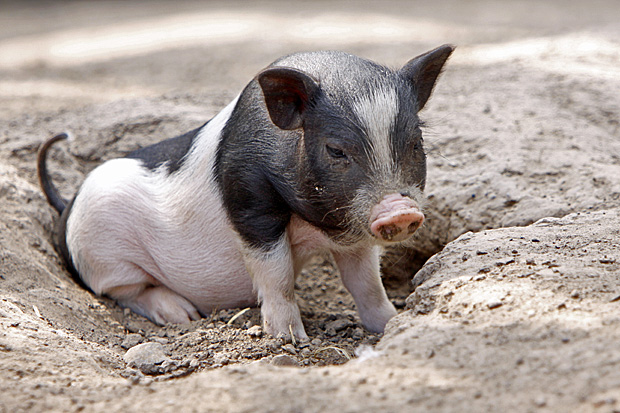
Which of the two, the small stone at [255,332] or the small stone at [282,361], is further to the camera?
the small stone at [255,332]

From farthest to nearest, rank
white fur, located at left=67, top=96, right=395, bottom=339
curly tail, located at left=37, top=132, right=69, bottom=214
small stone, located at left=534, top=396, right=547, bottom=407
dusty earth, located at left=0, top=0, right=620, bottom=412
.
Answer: curly tail, located at left=37, top=132, right=69, bottom=214 < white fur, located at left=67, top=96, right=395, bottom=339 < dusty earth, located at left=0, top=0, right=620, bottom=412 < small stone, located at left=534, top=396, right=547, bottom=407

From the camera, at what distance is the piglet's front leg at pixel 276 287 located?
365 centimetres

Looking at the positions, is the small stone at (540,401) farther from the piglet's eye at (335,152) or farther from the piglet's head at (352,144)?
the piglet's eye at (335,152)

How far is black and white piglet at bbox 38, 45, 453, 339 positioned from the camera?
3152mm

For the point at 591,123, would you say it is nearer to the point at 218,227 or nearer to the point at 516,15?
the point at 218,227

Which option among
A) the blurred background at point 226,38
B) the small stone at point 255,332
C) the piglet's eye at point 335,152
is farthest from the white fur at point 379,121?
the blurred background at point 226,38

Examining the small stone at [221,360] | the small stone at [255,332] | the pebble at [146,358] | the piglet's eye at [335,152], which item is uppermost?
the piglet's eye at [335,152]

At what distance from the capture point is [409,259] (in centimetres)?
491

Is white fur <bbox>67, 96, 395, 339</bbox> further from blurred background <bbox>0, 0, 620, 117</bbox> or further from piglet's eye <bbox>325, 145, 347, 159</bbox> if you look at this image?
blurred background <bbox>0, 0, 620, 117</bbox>

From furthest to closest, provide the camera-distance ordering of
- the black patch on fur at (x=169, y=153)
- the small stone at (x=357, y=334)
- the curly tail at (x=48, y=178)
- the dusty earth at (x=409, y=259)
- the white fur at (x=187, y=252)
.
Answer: the curly tail at (x=48, y=178) → the black patch on fur at (x=169, y=153) → the small stone at (x=357, y=334) → the white fur at (x=187, y=252) → the dusty earth at (x=409, y=259)

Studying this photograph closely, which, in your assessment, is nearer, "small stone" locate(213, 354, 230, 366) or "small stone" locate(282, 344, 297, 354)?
"small stone" locate(213, 354, 230, 366)

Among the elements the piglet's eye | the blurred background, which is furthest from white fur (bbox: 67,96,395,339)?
the blurred background

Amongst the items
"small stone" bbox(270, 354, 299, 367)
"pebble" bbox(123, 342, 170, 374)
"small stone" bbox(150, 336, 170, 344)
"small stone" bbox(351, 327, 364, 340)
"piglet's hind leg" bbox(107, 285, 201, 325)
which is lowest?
"small stone" bbox(351, 327, 364, 340)

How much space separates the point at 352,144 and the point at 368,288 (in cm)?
122
